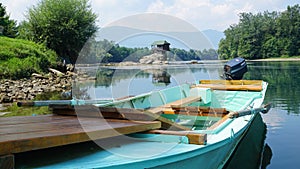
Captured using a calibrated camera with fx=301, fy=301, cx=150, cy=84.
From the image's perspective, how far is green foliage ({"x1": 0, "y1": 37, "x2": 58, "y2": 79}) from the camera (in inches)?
692

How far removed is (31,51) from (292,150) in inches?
780

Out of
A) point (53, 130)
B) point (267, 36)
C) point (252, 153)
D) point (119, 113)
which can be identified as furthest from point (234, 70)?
point (267, 36)

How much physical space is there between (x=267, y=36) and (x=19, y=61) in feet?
187

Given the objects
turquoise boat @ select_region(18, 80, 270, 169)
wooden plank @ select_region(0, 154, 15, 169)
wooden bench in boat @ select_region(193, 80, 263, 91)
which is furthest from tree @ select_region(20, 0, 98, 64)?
wooden plank @ select_region(0, 154, 15, 169)

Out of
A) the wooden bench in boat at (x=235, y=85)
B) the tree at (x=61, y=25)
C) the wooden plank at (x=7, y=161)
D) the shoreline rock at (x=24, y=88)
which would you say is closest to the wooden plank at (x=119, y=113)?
the wooden plank at (x=7, y=161)

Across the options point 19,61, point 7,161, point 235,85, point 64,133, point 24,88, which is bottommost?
point 24,88

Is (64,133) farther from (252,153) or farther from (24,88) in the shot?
(24,88)

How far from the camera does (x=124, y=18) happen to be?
4227mm

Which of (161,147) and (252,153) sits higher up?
(161,147)

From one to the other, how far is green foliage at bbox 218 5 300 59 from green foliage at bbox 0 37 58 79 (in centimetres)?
5082

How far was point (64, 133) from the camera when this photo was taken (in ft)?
8.14

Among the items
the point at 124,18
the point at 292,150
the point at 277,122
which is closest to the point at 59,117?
the point at 124,18

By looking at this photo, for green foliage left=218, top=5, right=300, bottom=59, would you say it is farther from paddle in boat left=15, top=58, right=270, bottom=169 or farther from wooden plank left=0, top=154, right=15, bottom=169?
wooden plank left=0, top=154, right=15, bottom=169

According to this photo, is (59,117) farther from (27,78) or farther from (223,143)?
(27,78)
